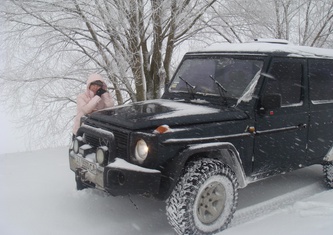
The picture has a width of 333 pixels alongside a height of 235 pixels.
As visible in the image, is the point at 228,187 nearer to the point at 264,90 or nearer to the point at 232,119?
the point at 232,119

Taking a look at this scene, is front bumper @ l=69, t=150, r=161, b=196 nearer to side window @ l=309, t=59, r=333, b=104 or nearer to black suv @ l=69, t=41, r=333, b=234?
black suv @ l=69, t=41, r=333, b=234

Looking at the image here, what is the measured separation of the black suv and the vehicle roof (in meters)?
0.01

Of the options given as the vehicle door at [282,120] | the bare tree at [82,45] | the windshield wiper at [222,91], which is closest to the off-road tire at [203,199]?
the vehicle door at [282,120]

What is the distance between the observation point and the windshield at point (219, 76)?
4.40 meters

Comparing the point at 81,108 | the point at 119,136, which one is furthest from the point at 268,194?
the point at 81,108

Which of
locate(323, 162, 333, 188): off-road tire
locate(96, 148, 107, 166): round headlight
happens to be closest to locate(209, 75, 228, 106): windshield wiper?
locate(96, 148, 107, 166): round headlight

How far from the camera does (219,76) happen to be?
4.64 m

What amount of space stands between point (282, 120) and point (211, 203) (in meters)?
1.49

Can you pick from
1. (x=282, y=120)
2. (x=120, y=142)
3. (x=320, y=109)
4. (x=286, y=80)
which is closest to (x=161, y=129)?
(x=120, y=142)

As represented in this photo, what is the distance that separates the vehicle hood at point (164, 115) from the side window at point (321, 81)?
145 centimetres

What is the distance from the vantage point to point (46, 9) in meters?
8.26

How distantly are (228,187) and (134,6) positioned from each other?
5704 millimetres

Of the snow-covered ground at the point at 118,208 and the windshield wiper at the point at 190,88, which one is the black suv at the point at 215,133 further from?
the snow-covered ground at the point at 118,208

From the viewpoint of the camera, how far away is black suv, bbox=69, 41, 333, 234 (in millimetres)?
3564
